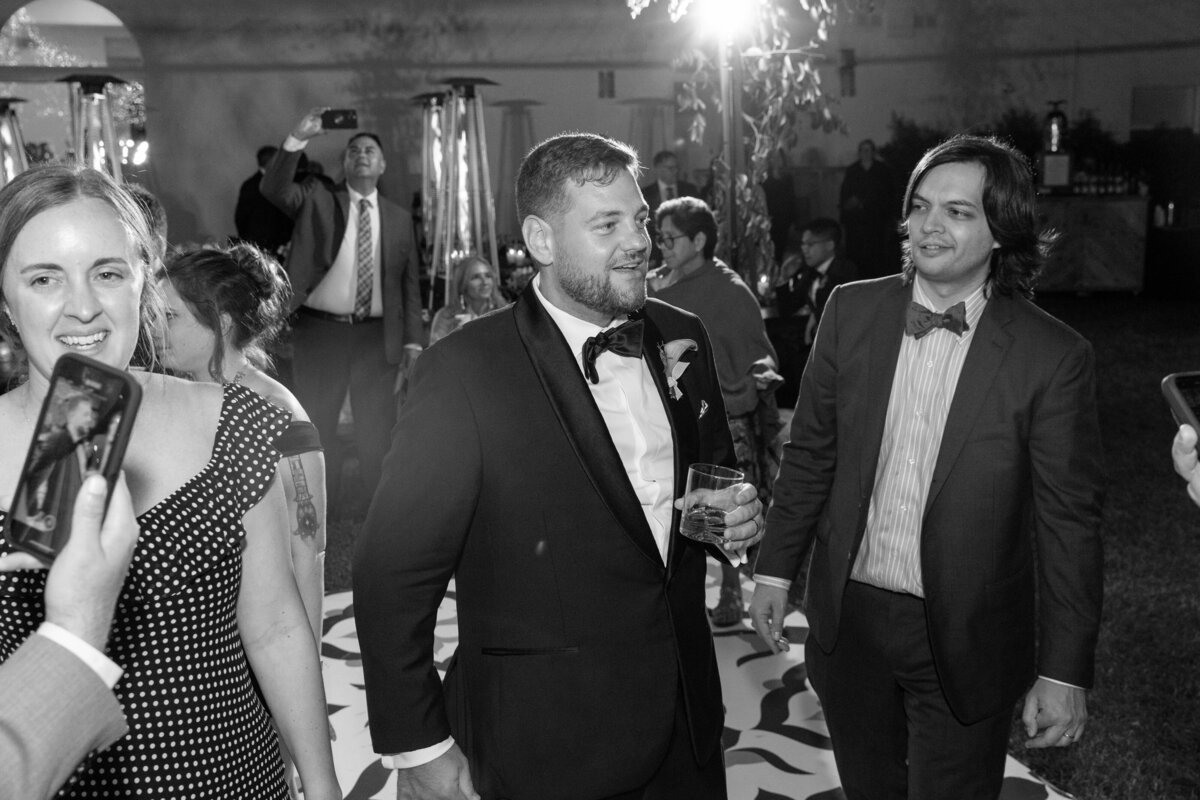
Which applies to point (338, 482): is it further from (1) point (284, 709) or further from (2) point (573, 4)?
(2) point (573, 4)

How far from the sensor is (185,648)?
5.22 feet

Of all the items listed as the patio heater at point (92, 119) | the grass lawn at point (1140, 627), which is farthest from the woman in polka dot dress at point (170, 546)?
the patio heater at point (92, 119)

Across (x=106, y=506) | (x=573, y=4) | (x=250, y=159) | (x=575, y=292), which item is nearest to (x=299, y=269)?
(x=575, y=292)

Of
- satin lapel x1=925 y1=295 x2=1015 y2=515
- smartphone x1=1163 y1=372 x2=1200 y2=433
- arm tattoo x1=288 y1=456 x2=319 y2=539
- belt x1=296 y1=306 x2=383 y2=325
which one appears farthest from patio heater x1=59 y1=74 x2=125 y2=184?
smartphone x1=1163 y1=372 x2=1200 y2=433

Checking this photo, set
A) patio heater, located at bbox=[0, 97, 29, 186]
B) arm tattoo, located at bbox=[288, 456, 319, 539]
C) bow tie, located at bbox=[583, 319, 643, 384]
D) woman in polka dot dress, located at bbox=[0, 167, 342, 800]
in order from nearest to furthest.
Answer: woman in polka dot dress, located at bbox=[0, 167, 342, 800] → bow tie, located at bbox=[583, 319, 643, 384] → arm tattoo, located at bbox=[288, 456, 319, 539] → patio heater, located at bbox=[0, 97, 29, 186]

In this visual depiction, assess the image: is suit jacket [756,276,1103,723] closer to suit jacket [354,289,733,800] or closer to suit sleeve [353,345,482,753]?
suit jacket [354,289,733,800]

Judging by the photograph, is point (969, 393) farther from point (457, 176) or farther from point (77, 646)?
point (457, 176)

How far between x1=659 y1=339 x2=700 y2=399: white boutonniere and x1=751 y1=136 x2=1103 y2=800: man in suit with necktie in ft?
1.57

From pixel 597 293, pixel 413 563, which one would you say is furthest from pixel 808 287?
pixel 413 563

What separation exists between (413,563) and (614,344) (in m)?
0.51

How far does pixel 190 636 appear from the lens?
5.24ft

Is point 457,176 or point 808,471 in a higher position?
point 457,176

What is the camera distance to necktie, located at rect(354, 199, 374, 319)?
5.68 meters

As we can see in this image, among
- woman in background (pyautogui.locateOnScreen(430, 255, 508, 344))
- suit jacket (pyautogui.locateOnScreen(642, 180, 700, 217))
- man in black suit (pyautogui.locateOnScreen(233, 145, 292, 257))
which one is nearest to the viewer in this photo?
woman in background (pyautogui.locateOnScreen(430, 255, 508, 344))
